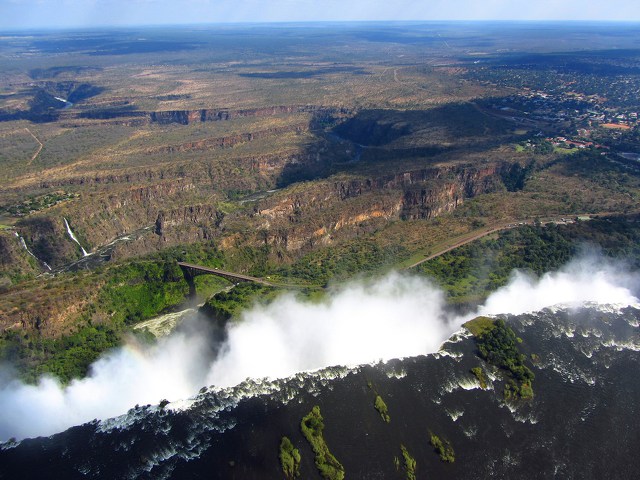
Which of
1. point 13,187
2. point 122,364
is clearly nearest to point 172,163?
point 13,187

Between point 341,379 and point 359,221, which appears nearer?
point 341,379

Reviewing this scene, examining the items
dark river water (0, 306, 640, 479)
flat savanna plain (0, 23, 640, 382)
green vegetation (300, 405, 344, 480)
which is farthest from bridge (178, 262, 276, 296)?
green vegetation (300, 405, 344, 480)

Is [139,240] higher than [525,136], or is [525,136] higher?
[525,136]

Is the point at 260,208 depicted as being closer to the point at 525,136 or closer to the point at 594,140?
the point at 525,136

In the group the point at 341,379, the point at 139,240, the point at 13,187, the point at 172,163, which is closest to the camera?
the point at 341,379

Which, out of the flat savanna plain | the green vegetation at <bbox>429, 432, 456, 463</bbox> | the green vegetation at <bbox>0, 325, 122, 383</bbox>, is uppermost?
the flat savanna plain

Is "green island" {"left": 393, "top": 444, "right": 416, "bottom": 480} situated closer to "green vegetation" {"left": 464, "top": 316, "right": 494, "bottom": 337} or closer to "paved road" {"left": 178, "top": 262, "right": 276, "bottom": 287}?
"green vegetation" {"left": 464, "top": 316, "right": 494, "bottom": 337}

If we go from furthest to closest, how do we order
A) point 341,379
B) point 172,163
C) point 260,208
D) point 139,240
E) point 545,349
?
point 172,163
point 260,208
point 139,240
point 545,349
point 341,379
